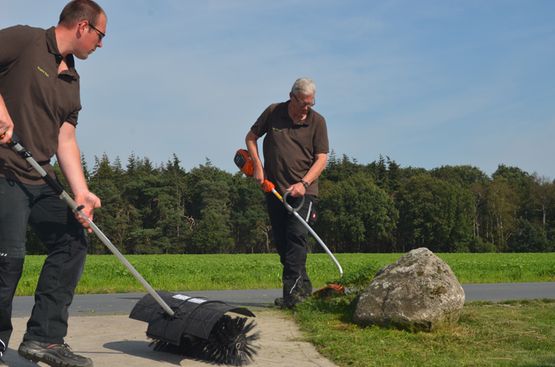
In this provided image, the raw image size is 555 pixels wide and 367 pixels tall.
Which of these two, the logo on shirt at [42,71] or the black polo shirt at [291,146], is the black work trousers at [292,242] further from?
the logo on shirt at [42,71]

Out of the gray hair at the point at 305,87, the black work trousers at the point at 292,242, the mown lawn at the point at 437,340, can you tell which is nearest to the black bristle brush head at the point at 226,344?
the mown lawn at the point at 437,340

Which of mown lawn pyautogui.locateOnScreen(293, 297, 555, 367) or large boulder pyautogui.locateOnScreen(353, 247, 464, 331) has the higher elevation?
large boulder pyautogui.locateOnScreen(353, 247, 464, 331)

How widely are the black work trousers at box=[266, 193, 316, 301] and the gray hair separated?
1.17 metres

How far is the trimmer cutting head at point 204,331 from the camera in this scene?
431cm

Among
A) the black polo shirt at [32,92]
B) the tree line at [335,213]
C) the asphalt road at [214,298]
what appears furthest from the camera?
the tree line at [335,213]

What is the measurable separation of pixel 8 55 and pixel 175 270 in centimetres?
1668

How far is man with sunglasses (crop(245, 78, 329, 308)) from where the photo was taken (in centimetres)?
714

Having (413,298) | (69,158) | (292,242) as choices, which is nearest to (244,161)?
(292,242)

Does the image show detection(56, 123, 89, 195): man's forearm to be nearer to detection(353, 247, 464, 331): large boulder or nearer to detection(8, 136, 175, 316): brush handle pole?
Result: detection(8, 136, 175, 316): brush handle pole

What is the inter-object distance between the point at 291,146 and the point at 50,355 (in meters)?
4.07

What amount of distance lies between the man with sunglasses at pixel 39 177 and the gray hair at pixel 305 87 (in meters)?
3.18

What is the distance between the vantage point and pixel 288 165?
738cm

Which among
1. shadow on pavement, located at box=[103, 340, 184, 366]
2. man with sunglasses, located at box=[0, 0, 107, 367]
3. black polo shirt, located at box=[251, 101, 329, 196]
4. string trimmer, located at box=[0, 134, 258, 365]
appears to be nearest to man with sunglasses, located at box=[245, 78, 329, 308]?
black polo shirt, located at box=[251, 101, 329, 196]

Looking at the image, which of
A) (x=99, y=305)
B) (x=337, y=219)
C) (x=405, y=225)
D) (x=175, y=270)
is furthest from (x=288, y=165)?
(x=405, y=225)
